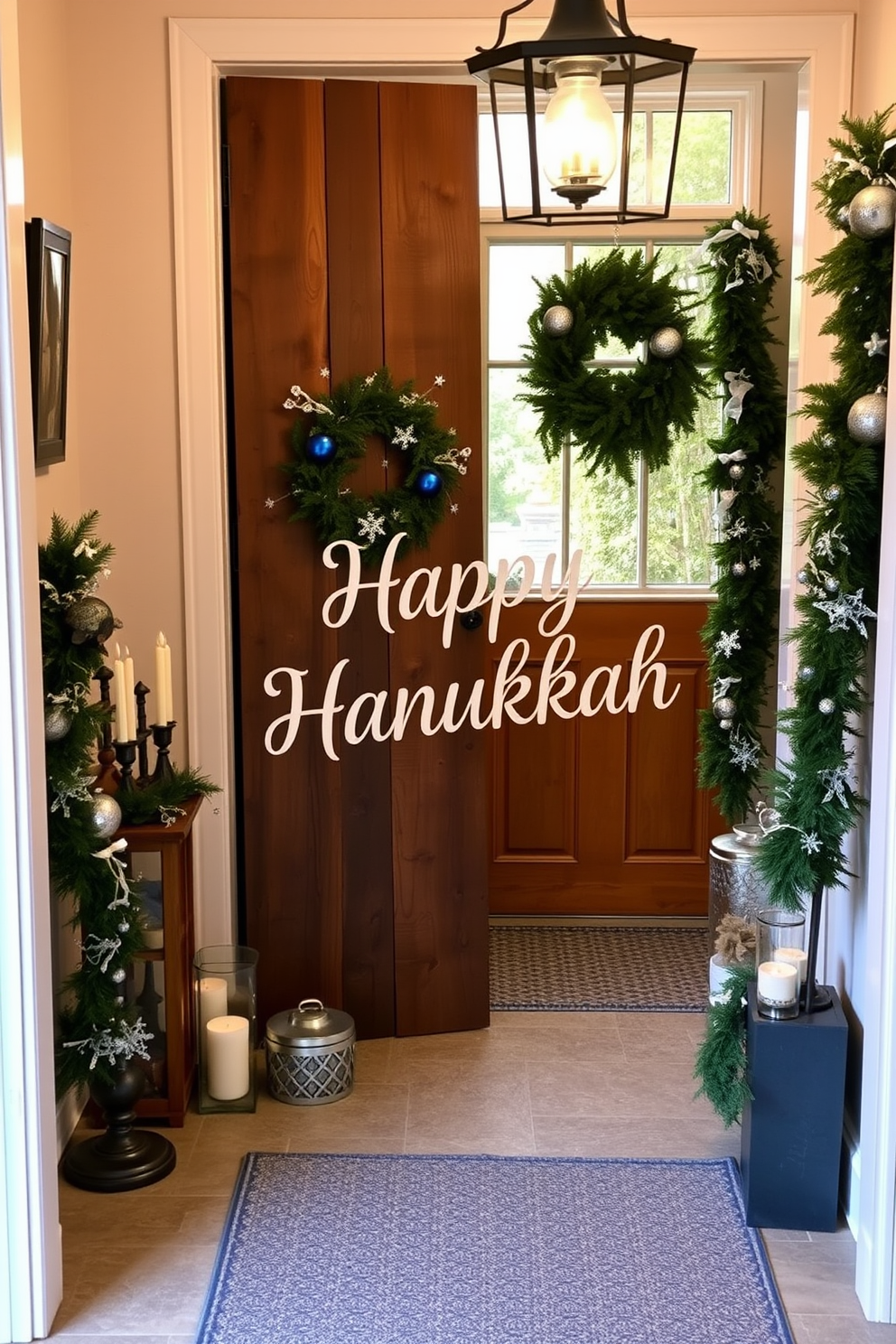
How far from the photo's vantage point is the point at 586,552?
4449mm

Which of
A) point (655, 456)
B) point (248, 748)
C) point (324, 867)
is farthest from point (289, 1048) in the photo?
point (655, 456)

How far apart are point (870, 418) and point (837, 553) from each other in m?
0.25

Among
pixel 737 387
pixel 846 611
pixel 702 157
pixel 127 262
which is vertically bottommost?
pixel 846 611

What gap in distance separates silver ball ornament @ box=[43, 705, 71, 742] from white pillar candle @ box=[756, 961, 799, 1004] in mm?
1377

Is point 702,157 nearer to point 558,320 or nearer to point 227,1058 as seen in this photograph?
point 558,320

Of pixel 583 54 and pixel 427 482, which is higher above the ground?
pixel 583 54

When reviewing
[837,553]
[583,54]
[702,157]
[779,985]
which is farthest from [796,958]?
[702,157]

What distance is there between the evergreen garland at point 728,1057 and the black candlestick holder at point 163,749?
4.16 ft

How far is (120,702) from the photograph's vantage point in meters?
2.98

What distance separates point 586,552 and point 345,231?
1.37 meters

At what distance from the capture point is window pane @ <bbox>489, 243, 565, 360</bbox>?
171 inches

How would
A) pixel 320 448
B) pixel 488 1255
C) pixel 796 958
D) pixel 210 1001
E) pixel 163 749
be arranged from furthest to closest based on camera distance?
pixel 320 448 → pixel 210 1001 → pixel 163 749 → pixel 796 958 → pixel 488 1255

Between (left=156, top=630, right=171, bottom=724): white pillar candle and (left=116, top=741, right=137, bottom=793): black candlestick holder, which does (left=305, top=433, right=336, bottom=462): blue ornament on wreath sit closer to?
(left=156, top=630, right=171, bottom=724): white pillar candle

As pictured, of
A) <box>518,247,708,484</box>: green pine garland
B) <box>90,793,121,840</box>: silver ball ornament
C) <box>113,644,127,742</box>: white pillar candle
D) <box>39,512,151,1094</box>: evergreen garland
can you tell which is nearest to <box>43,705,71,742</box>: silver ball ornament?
<box>39,512,151,1094</box>: evergreen garland
